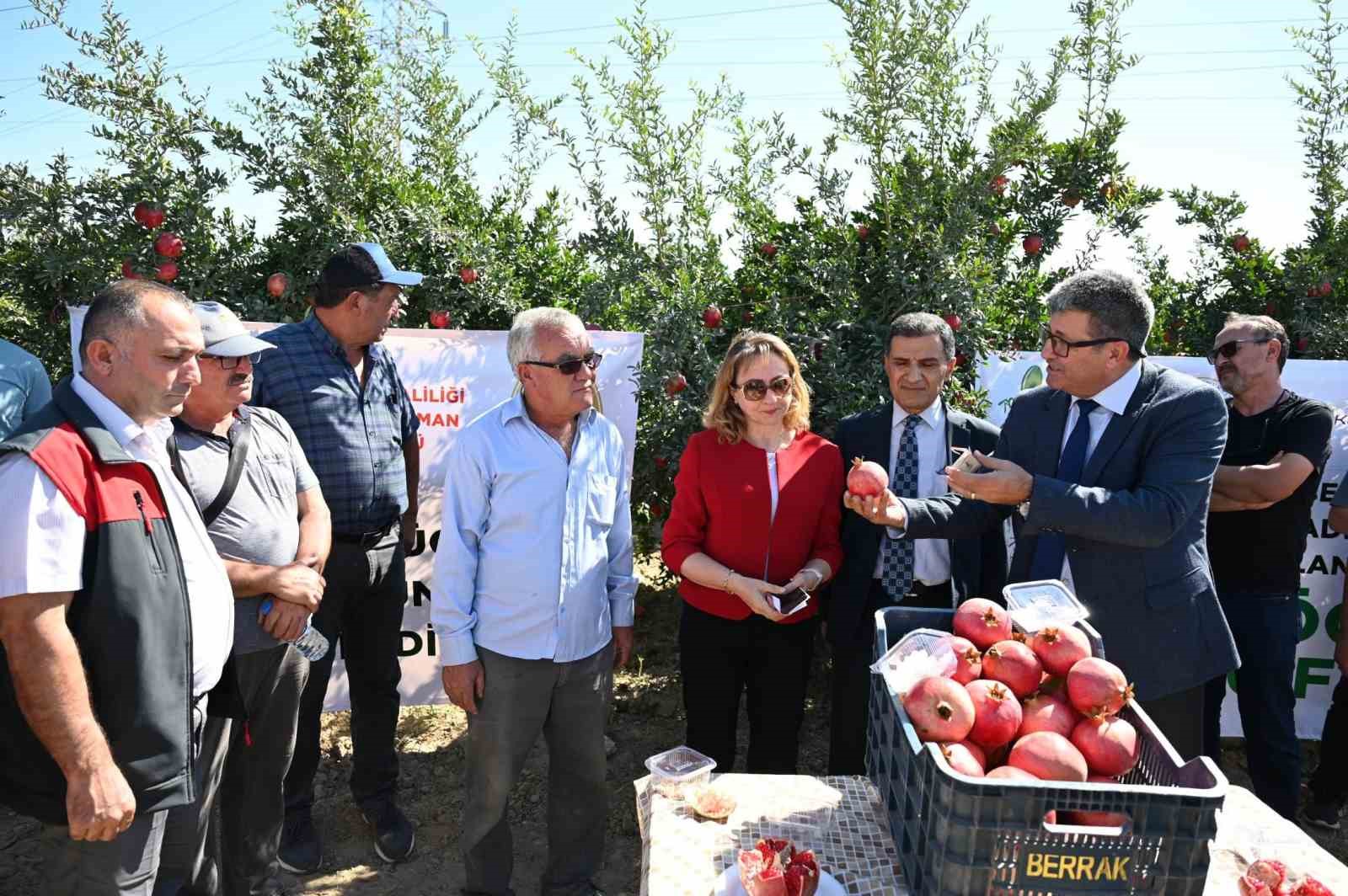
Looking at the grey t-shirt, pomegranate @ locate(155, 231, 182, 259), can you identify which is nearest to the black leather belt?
the grey t-shirt

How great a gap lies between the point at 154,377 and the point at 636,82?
271 cm

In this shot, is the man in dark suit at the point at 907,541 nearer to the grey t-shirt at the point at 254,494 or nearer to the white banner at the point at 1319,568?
the white banner at the point at 1319,568

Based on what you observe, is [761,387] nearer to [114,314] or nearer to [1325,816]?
[114,314]

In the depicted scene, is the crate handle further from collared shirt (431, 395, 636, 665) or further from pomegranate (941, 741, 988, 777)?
collared shirt (431, 395, 636, 665)

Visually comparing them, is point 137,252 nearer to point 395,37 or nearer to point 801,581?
point 395,37

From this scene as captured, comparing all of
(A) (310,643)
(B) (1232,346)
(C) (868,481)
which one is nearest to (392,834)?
(A) (310,643)

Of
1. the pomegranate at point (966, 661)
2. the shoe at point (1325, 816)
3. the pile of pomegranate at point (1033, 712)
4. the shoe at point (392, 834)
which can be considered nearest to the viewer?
the pile of pomegranate at point (1033, 712)

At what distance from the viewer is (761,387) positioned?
3174 mm

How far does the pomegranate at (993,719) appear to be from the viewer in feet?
5.26

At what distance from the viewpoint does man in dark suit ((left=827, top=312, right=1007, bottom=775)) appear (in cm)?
320

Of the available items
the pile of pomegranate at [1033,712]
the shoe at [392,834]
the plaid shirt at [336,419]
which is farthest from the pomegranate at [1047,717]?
the shoe at [392,834]

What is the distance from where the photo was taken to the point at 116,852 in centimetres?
210

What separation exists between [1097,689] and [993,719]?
0.70ft

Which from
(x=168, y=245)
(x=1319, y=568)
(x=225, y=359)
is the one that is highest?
(x=168, y=245)
